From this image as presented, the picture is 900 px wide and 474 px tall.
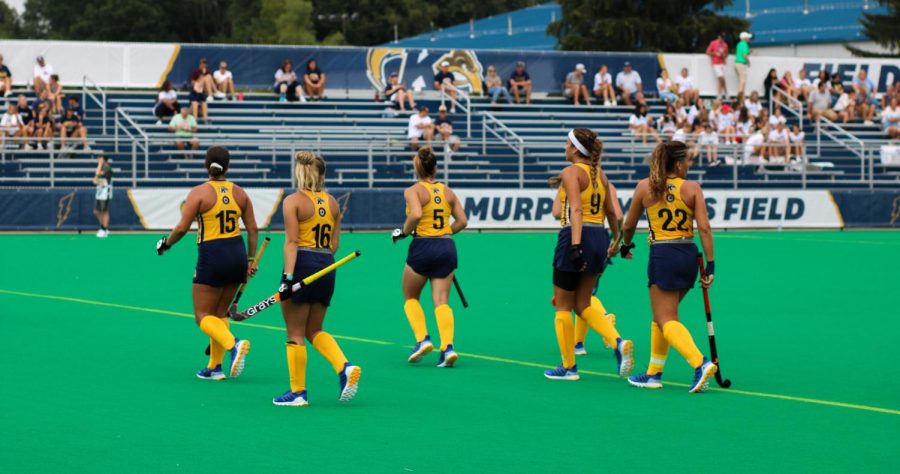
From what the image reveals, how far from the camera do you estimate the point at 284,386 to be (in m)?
10.8

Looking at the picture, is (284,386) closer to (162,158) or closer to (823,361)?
(823,361)

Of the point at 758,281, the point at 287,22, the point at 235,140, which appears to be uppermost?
the point at 287,22

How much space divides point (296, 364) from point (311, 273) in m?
0.63

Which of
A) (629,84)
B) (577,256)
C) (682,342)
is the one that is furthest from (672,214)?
(629,84)

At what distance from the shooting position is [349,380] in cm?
977

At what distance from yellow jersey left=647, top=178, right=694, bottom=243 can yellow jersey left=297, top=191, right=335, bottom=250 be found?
2336 millimetres

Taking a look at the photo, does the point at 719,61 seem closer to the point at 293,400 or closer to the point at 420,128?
the point at 420,128

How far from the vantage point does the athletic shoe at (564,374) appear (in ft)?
36.4

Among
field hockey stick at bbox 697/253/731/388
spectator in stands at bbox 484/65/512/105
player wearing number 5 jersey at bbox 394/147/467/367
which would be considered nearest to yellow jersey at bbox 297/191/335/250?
player wearing number 5 jersey at bbox 394/147/467/367

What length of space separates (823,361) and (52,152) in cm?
2384

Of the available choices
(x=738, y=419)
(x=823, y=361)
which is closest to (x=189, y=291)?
(x=823, y=361)

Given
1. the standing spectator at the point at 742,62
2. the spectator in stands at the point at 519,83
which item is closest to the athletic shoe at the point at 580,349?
the spectator in stands at the point at 519,83

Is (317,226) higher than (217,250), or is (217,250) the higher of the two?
(317,226)

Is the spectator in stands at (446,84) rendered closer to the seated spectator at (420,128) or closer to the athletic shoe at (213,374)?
the seated spectator at (420,128)
